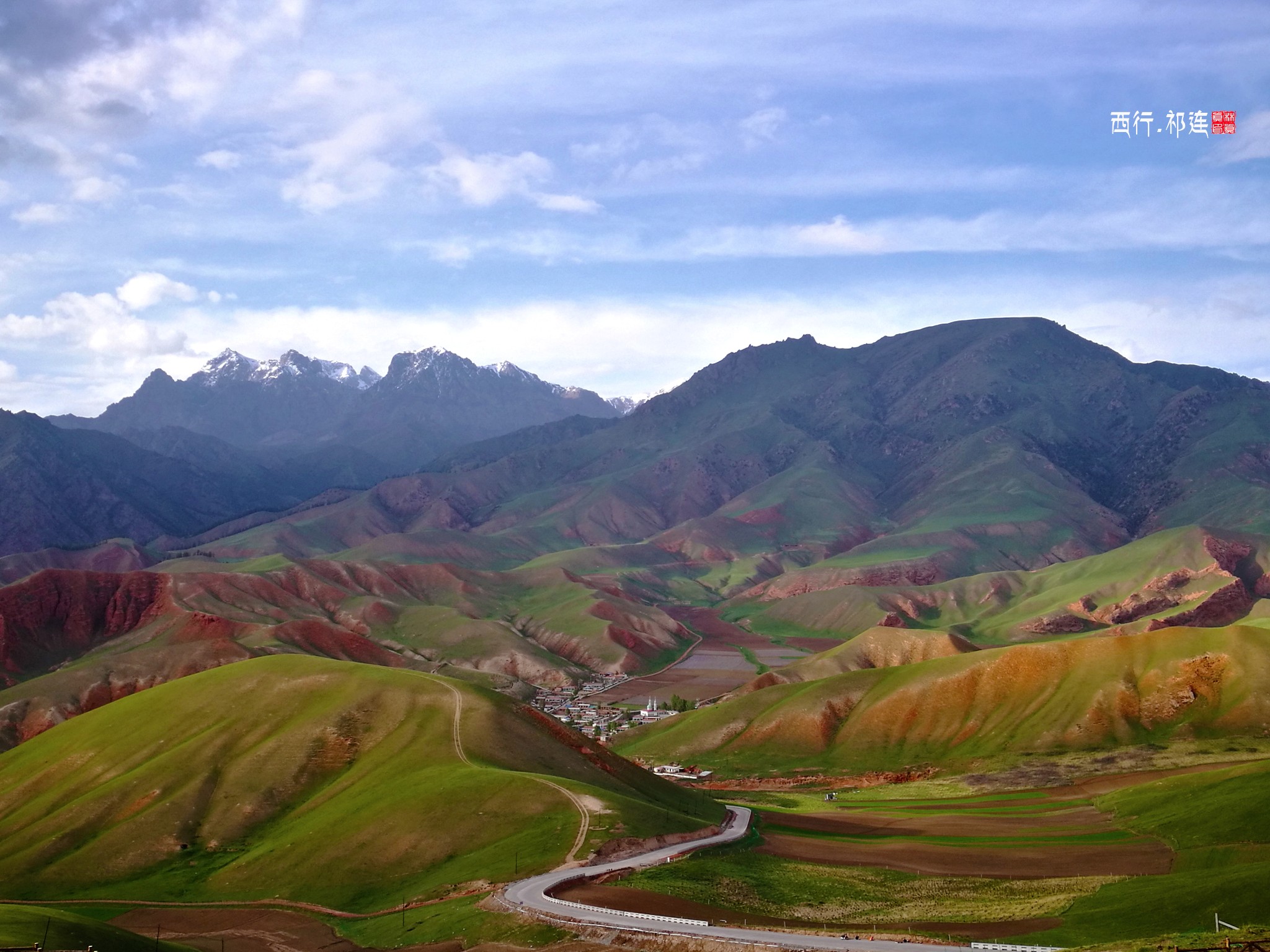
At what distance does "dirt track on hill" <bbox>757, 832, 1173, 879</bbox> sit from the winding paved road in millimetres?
13439

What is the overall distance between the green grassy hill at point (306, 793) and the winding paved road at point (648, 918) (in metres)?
3.68

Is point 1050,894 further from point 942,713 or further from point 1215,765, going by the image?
point 942,713

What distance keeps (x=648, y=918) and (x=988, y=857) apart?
41.4 m

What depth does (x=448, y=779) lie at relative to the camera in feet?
357

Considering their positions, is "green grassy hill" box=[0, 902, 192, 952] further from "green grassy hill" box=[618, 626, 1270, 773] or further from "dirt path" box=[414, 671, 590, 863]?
"green grassy hill" box=[618, 626, 1270, 773]

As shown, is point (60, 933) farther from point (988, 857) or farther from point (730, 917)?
point (988, 857)

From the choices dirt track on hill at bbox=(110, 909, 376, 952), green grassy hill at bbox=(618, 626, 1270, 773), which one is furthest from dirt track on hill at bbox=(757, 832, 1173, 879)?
green grassy hill at bbox=(618, 626, 1270, 773)

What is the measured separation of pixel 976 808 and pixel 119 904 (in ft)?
302

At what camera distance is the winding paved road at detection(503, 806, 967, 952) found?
64.9 metres

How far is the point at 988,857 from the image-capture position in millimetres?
100062

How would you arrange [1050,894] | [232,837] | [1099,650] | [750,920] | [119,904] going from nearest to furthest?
[750,920]
[1050,894]
[119,904]
[232,837]
[1099,650]

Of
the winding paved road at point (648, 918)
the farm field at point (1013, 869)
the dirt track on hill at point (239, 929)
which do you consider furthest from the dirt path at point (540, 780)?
the dirt track on hill at point (239, 929)

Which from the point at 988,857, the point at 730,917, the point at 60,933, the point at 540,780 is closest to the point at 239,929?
the point at 60,933

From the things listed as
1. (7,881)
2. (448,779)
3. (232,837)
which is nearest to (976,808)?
(448,779)
